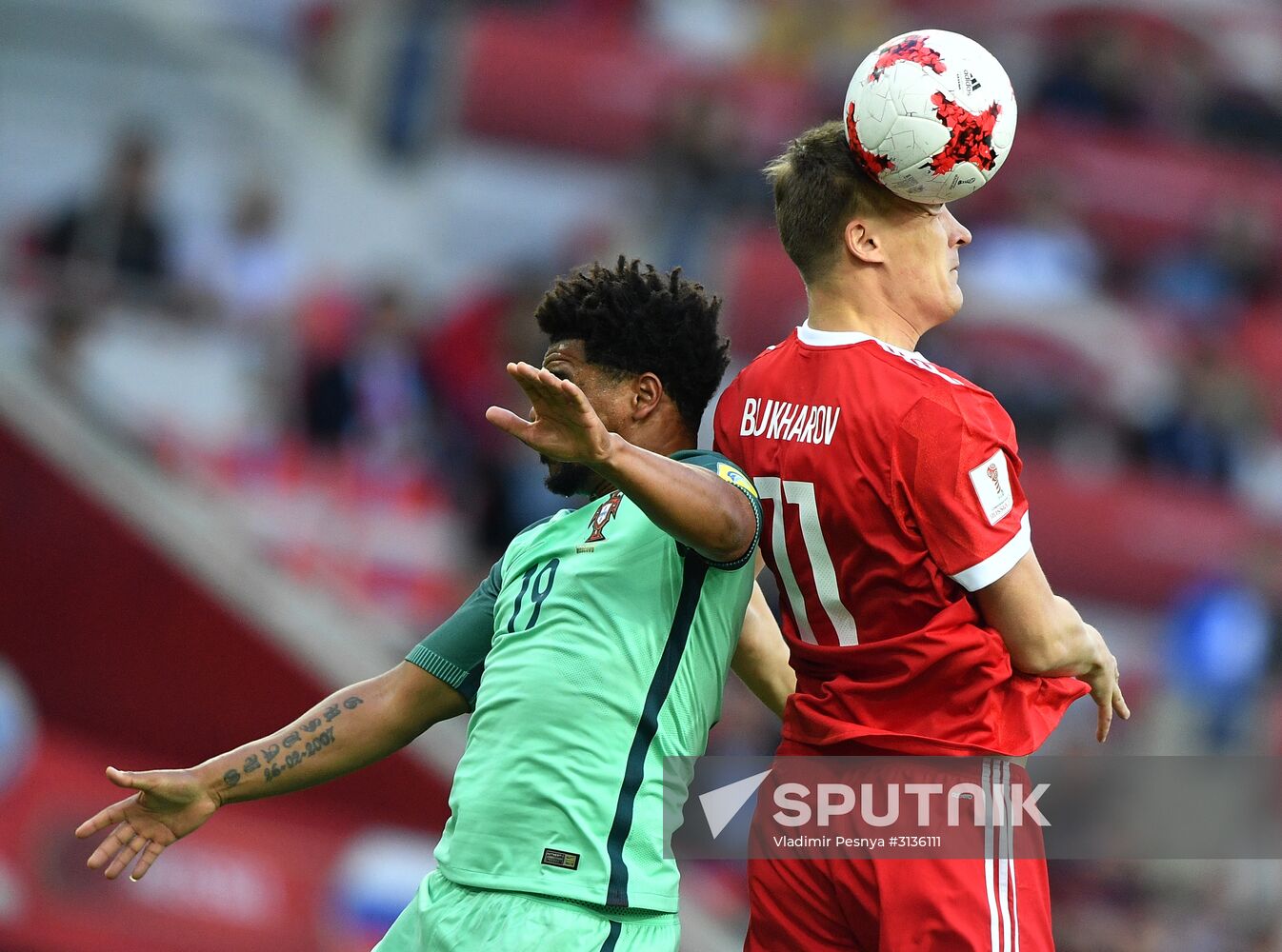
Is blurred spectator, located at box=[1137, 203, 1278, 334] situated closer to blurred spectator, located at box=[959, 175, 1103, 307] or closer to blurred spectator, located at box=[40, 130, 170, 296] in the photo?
blurred spectator, located at box=[959, 175, 1103, 307]

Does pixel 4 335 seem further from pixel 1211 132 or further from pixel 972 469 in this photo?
pixel 1211 132

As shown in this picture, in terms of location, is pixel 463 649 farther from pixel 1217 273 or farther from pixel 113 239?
pixel 1217 273

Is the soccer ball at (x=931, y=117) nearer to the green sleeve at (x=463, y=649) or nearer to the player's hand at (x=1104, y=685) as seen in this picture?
the player's hand at (x=1104, y=685)

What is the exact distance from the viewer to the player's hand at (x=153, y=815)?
4.01 m

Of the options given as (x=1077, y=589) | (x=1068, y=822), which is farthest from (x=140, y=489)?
(x=1077, y=589)

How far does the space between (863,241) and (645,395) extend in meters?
0.58

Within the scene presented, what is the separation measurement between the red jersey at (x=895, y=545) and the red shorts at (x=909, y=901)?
0.11 metres

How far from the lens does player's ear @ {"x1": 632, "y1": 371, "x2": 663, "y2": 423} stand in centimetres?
391

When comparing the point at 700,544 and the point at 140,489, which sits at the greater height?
the point at 140,489

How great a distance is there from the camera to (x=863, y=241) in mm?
3895

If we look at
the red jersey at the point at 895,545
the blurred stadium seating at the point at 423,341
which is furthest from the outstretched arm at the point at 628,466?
the blurred stadium seating at the point at 423,341

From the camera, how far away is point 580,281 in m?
3.96

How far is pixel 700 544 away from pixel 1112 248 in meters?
14.8

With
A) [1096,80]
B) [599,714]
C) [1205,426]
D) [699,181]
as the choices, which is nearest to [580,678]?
[599,714]
